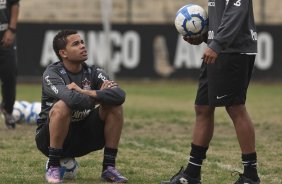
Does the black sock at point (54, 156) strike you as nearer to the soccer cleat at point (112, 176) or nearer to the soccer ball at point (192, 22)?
the soccer cleat at point (112, 176)

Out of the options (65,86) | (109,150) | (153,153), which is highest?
(65,86)

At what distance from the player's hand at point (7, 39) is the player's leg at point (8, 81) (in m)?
0.10

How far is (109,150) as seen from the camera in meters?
7.24

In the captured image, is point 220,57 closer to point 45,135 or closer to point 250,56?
point 250,56

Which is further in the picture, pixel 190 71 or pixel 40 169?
pixel 190 71

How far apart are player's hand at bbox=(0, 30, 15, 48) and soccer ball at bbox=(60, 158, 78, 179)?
4.10m

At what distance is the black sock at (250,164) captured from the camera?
6777 millimetres

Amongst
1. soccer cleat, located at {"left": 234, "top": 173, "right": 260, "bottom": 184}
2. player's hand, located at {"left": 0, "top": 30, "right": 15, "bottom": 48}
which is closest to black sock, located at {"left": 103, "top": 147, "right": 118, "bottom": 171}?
soccer cleat, located at {"left": 234, "top": 173, "right": 260, "bottom": 184}

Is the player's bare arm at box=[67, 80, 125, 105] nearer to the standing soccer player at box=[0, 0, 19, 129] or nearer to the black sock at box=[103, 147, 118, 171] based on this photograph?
the black sock at box=[103, 147, 118, 171]

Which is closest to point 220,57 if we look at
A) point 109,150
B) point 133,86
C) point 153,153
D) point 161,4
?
point 109,150

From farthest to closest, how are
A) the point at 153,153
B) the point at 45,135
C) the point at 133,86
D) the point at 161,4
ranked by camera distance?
the point at 161,4
the point at 133,86
the point at 153,153
the point at 45,135

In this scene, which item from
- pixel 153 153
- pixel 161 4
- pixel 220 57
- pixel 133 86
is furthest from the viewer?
pixel 161 4

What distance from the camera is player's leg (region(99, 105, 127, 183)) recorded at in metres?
7.12

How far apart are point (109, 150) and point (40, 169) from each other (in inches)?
38.6
